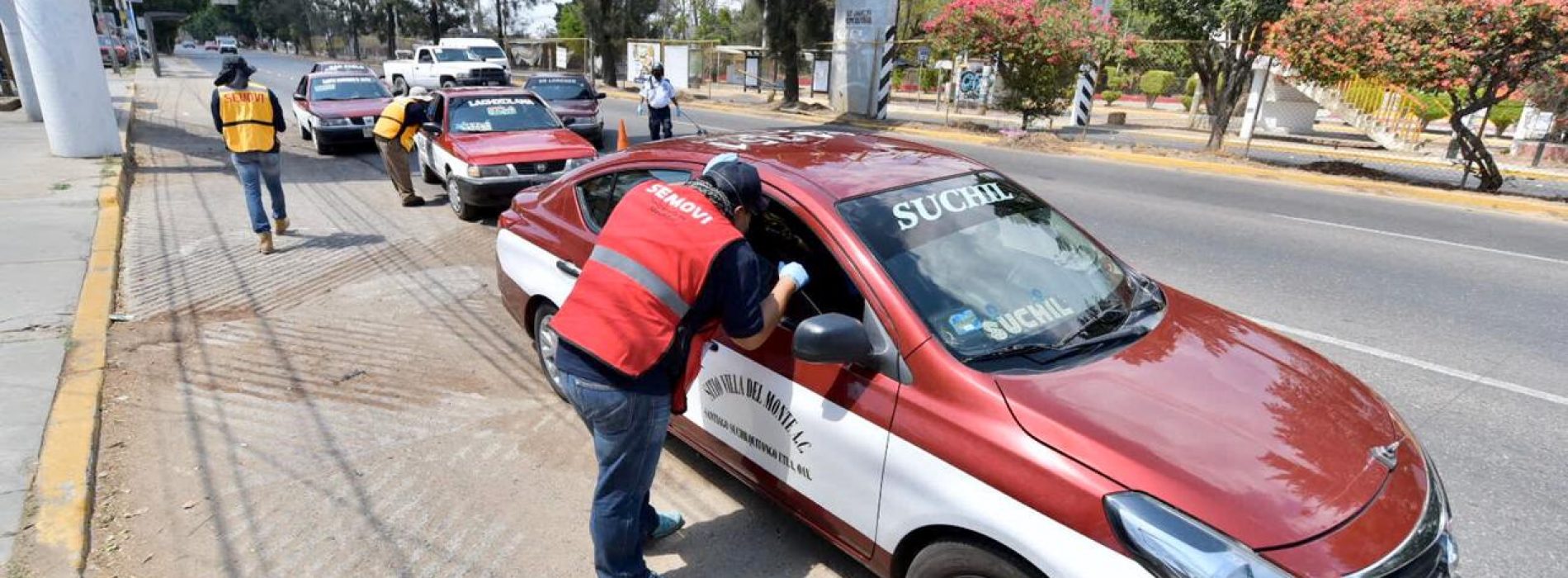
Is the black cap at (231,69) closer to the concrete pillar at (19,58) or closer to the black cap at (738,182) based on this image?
the black cap at (738,182)

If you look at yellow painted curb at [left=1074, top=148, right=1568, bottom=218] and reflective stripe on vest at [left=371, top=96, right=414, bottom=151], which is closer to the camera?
reflective stripe on vest at [left=371, top=96, right=414, bottom=151]

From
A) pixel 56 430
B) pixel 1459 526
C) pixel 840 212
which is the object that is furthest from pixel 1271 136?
pixel 56 430

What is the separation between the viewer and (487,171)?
8.32 metres

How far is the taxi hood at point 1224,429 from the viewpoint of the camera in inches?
74.6

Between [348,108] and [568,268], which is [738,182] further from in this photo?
[348,108]

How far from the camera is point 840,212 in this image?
8.82 ft

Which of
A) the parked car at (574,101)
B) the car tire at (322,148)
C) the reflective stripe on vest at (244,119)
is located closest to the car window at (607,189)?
the reflective stripe on vest at (244,119)

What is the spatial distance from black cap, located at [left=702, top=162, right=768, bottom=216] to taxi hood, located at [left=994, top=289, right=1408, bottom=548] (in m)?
0.92

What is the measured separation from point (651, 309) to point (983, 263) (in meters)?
1.19

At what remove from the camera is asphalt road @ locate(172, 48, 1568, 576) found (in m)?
3.46

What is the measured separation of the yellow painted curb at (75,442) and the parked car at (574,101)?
8.43m

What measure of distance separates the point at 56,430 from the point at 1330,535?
5024mm

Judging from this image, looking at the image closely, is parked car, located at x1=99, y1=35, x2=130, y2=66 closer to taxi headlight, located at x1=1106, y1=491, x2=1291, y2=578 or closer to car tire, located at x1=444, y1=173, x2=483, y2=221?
car tire, located at x1=444, y1=173, x2=483, y2=221

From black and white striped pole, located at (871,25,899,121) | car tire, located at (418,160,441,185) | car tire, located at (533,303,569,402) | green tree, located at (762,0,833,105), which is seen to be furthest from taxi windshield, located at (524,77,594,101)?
green tree, located at (762,0,833,105)
